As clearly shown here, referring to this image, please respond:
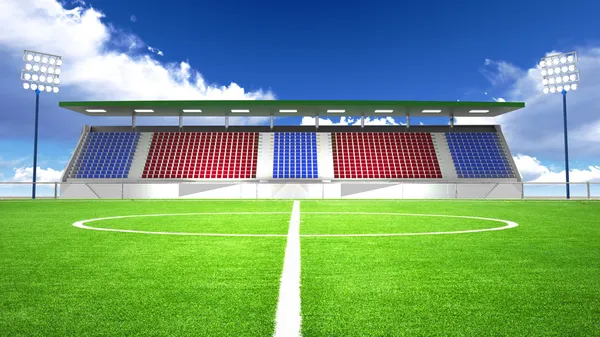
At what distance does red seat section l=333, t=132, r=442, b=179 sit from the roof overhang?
2380 mm

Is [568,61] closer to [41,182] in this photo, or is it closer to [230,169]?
[230,169]

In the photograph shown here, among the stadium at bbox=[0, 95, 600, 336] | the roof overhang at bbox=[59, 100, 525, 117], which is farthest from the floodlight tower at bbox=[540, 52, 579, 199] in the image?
the stadium at bbox=[0, 95, 600, 336]

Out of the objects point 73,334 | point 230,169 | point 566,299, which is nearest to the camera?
point 73,334

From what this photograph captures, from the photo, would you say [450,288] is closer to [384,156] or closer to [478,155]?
[384,156]

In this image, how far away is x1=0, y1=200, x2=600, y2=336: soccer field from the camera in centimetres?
312

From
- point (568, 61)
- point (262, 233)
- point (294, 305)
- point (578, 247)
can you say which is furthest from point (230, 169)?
point (294, 305)

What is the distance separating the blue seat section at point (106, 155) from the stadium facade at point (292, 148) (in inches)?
3.5

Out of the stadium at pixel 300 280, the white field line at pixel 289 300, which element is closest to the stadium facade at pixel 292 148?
the stadium at pixel 300 280

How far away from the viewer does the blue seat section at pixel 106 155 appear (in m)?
41.2

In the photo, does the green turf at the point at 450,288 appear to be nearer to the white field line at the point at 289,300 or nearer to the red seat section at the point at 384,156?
the white field line at the point at 289,300

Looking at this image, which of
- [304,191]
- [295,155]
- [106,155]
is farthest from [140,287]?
[106,155]

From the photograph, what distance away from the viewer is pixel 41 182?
32.4m

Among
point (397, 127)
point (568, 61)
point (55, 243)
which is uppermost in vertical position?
point (568, 61)

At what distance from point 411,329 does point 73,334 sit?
213 cm
